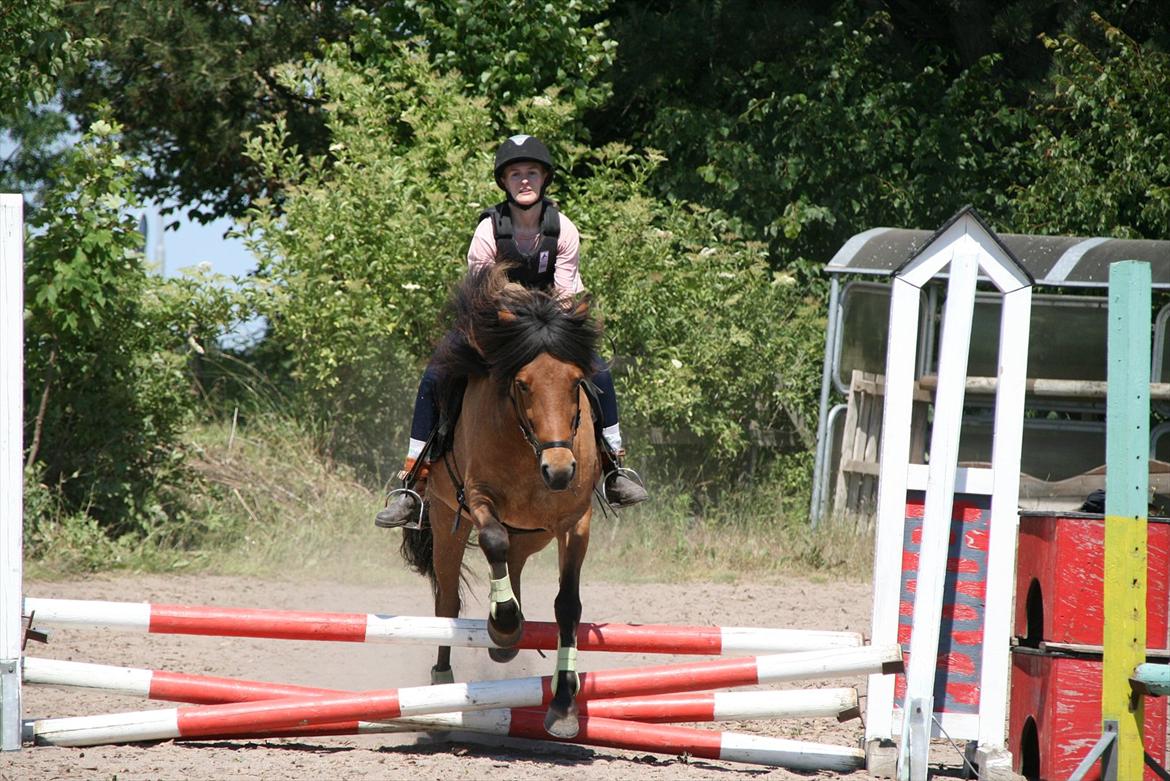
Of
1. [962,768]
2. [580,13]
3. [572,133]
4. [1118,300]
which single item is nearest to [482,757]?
[962,768]

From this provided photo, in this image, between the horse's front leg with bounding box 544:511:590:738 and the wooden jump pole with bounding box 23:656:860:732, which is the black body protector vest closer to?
the horse's front leg with bounding box 544:511:590:738

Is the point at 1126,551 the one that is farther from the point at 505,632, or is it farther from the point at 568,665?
the point at 505,632

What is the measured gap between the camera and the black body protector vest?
5715mm

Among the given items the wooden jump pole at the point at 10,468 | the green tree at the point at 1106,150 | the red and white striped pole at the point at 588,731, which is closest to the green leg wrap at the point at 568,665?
the red and white striped pole at the point at 588,731

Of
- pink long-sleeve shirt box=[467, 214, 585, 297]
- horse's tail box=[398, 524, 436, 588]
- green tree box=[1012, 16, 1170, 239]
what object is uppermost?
green tree box=[1012, 16, 1170, 239]

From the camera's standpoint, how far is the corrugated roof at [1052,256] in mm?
10492

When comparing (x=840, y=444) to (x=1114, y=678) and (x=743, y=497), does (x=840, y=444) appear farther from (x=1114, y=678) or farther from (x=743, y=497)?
(x=1114, y=678)

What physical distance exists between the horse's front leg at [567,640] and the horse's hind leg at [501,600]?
6.9 inches

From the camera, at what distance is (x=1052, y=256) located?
10.8 meters

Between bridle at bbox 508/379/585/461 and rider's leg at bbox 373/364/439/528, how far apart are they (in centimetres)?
97

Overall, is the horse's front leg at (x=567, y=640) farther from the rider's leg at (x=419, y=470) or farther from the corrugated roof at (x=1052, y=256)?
the corrugated roof at (x=1052, y=256)

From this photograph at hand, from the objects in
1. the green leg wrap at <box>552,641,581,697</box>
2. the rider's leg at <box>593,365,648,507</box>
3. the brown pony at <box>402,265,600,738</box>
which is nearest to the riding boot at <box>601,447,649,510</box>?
the rider's leg at <box>593,365,648,507</box>

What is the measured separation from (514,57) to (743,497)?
16.6 feet

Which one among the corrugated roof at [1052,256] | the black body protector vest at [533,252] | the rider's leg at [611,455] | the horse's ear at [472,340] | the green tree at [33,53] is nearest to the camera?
the horse's ear at [472,340]
